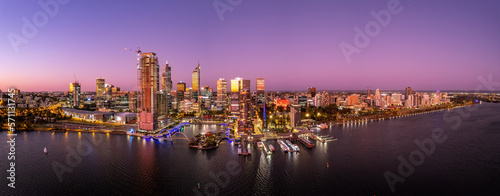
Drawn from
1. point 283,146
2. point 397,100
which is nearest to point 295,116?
point 283,146

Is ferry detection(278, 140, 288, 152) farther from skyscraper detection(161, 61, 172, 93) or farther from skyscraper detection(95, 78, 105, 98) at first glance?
skyscraper detection(95, 78, 105, 98)

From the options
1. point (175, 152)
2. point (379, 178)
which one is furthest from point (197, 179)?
point (379, 178)

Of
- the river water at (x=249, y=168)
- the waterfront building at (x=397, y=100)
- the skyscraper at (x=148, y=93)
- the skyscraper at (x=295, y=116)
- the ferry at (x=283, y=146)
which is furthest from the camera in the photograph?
the waterfront building at (x=397, y=100)

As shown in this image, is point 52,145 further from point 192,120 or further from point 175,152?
point 192,120

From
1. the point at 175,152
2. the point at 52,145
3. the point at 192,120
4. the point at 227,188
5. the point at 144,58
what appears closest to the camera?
the point at 227,188

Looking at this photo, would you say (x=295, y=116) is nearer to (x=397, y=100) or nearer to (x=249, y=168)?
(x=249, y=168)

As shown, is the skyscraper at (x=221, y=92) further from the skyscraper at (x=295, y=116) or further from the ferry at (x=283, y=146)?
the ferry at (x=283, y=146)

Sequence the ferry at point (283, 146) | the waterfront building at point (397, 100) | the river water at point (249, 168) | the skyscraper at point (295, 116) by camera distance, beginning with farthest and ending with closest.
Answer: the waterfront building at point (397, 100) < the skyscraper at point (295, 116) < the ferry at point (283, 146) < the river water at point (249, 168)

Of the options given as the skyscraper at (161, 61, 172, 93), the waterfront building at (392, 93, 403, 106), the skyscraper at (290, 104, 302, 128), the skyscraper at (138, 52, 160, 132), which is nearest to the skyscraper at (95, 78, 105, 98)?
the skyscraper at (161, 61, 172, 93)

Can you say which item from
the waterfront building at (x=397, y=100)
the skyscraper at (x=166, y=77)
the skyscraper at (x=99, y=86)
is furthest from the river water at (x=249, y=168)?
the skyscraper at (x=99, y=86)
